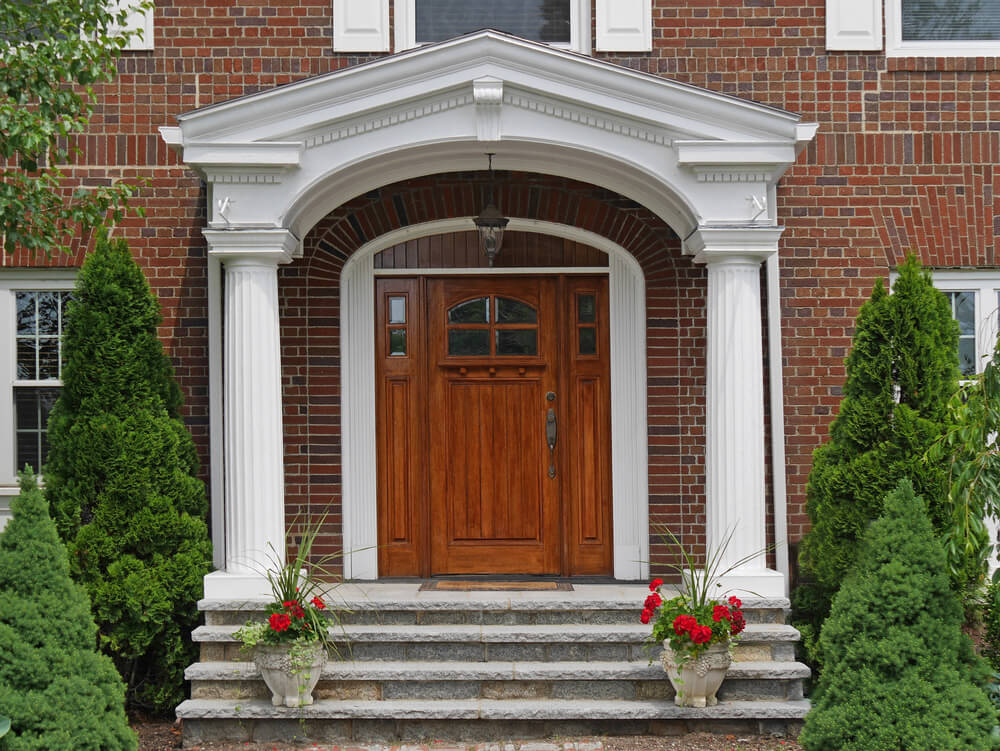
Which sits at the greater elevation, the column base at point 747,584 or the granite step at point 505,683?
the column base at point 747,584

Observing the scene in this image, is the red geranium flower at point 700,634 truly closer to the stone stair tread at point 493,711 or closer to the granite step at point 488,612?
the stone stair tread at point 493,711

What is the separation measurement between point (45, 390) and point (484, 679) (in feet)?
12.7

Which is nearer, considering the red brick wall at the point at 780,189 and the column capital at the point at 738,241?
the column capital at the point at 738,241

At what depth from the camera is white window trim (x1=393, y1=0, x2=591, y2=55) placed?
734cm

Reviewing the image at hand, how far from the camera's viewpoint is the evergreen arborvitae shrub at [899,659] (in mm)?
4812

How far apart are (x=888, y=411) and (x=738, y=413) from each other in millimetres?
887

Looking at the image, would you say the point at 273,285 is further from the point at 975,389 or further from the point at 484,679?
the point at 975,389

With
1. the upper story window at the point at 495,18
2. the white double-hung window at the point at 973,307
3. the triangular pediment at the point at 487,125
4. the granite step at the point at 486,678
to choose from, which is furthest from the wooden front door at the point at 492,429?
the white double-hung window at the point at 973,307

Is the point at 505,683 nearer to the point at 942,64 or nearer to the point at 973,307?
the point at 973,307

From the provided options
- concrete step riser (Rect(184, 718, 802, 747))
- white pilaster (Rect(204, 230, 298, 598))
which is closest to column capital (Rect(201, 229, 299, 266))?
white pilaster (Rect(204, 230, 298, 598))

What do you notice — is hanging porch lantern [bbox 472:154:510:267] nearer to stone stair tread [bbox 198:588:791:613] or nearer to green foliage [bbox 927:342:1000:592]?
stone stair tread [bbox 198:588:791:613]

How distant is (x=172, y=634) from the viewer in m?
6.21

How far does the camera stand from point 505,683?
5918mm

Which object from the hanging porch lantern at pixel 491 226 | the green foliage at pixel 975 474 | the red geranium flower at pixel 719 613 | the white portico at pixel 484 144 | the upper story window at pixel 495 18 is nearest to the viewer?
the green foliage at pixel 975 474
